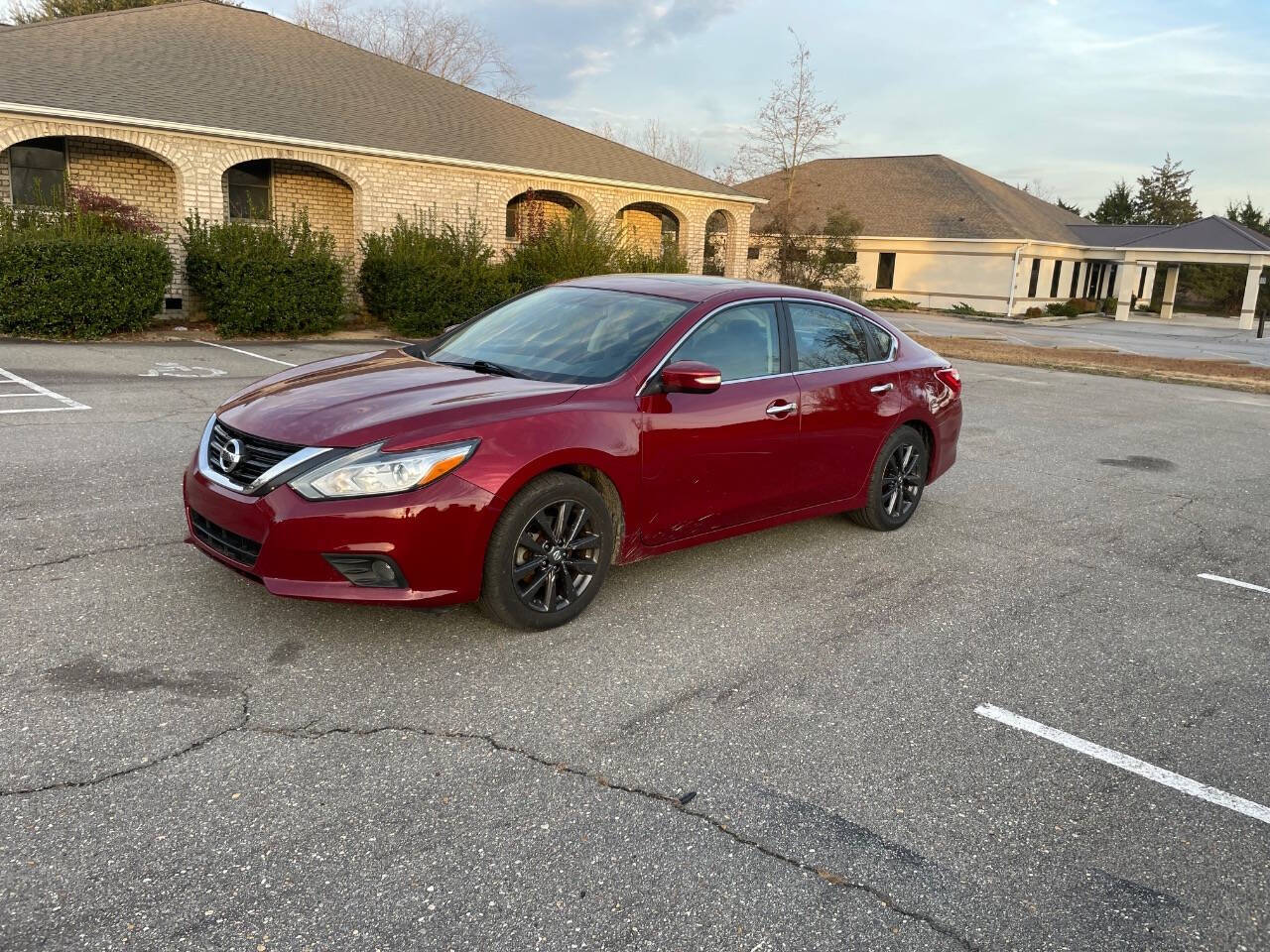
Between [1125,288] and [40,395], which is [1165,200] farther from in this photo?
[40,395]

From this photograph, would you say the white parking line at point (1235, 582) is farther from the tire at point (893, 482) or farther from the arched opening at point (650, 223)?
the arched opening at point (650, 223)

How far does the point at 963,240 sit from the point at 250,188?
103 ft

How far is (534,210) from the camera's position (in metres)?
24.6

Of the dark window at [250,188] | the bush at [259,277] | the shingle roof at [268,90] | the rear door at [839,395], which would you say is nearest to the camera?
the rear door at [839,395]

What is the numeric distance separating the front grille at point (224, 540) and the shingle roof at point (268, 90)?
1531 centimetres

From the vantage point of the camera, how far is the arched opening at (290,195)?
2016cm

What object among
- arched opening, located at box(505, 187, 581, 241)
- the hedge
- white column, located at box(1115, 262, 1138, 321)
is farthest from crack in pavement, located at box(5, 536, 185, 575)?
white column, located at box(1115, 262, 1138, 321)

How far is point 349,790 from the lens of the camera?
2973mm

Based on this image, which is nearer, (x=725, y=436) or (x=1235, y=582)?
(x=725, y=436)

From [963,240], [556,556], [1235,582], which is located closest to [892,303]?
[963,240]

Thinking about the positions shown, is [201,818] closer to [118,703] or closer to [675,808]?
[118,703]

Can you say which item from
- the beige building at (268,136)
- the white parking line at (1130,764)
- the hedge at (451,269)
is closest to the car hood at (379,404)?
the white parking line at (1130,764)

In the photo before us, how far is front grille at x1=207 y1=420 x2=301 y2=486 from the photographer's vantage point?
3863 mm

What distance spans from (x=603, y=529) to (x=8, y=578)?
9.53ft
